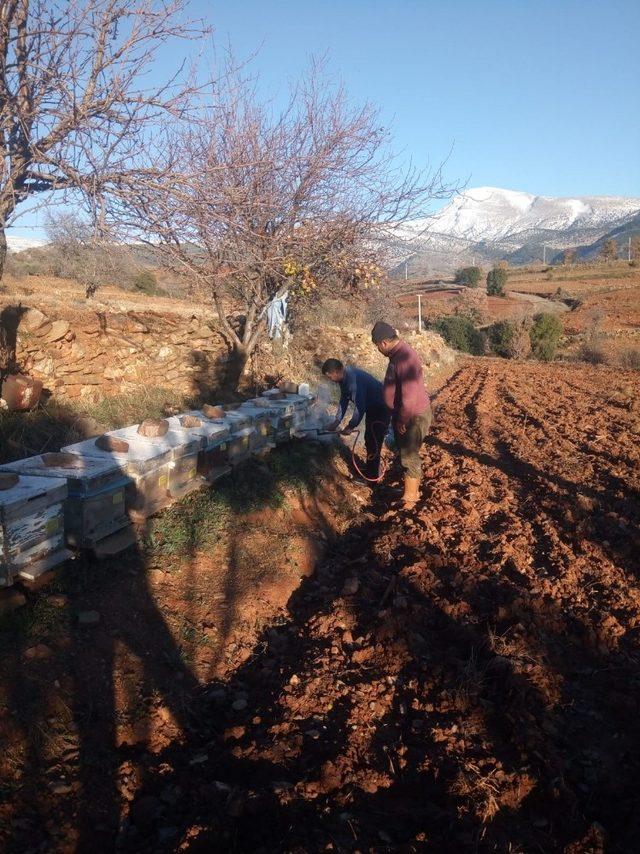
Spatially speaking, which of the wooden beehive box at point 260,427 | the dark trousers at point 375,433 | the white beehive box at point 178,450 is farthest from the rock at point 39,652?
the dark trousers at point 375,433

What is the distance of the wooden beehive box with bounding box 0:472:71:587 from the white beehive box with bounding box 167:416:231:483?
203 cm

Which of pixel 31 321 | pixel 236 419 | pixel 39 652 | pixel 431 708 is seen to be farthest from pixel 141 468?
pixel 31 321

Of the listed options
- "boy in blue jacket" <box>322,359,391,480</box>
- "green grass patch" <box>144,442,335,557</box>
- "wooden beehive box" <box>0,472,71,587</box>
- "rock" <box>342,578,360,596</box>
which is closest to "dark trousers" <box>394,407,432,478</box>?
"boy in blue jacket" <box>322,359,391,480</box>

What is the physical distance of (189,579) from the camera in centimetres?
523

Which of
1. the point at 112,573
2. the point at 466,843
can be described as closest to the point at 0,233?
the point at 112,573

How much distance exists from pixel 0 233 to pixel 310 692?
193 inches

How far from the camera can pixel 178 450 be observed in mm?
5895

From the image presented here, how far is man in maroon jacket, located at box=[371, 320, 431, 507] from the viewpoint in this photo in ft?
23.0

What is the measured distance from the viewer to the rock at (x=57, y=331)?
8.66 m

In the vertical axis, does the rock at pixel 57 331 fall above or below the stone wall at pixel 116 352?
above

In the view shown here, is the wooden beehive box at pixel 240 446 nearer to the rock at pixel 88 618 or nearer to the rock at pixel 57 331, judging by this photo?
the rock at pixel 88 618

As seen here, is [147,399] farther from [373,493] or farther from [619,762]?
[619,762]

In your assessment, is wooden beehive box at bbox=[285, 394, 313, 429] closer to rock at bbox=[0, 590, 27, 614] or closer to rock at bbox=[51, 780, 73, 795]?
rock at bbox=[0, 590, 27, 614]

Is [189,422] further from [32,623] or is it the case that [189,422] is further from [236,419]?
[32,623]
